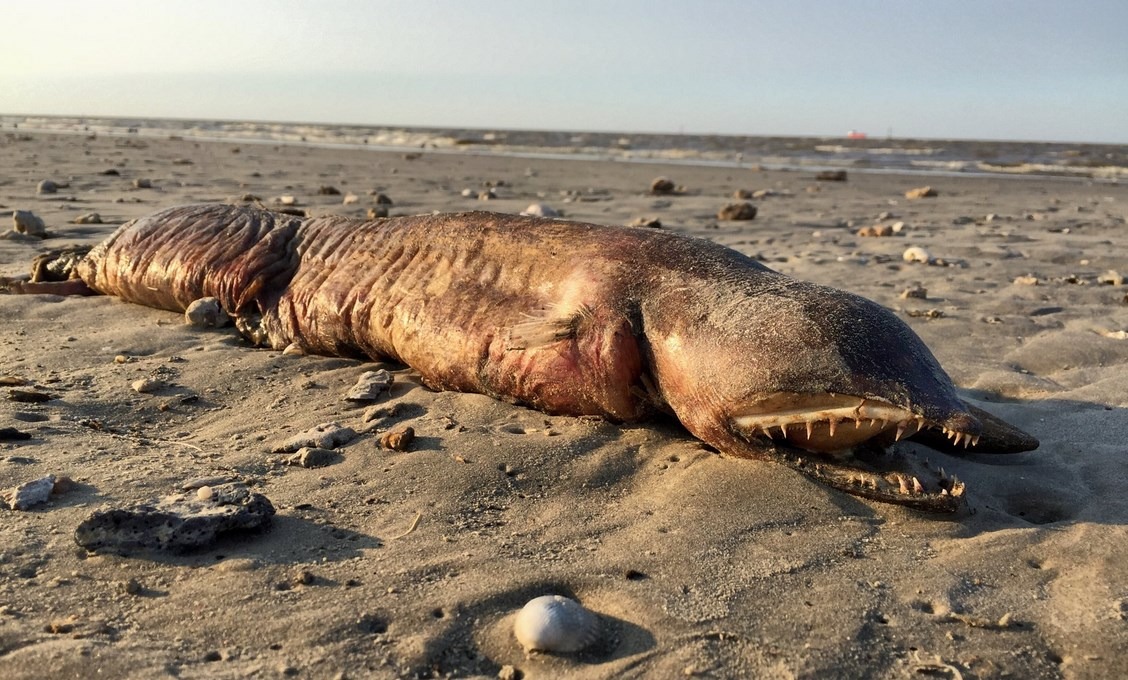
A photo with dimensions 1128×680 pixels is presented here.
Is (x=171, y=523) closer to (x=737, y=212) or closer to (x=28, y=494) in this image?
(x=28, y=494)

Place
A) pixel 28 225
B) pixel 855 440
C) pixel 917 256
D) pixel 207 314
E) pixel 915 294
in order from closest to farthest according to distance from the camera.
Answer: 1. pixel 855 440
2. pixel 207 314
3. pixel 915 294
4. pixel 28 225
5. pixel 917 256

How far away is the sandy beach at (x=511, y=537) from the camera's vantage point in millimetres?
2336

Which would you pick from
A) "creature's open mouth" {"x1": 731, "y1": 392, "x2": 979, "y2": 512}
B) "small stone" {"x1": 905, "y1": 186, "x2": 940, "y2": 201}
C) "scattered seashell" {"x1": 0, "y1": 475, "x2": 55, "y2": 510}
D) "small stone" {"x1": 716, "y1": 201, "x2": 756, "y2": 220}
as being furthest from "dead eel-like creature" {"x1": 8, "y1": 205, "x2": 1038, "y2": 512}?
"small stone" {"x1": 905, "y1": 186, "x2": 940, "y2": 201}

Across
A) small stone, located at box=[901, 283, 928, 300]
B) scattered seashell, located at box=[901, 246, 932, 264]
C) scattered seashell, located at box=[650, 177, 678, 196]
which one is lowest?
small stone, located at box=[901, 283, 928, 300]

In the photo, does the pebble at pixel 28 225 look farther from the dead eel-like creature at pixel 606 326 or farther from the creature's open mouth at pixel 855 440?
the creature's open mouth at pixel 855 440

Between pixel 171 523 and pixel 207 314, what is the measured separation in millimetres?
2893

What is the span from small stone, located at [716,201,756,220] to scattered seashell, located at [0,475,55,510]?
928 cm

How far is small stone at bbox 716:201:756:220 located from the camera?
1137 cm

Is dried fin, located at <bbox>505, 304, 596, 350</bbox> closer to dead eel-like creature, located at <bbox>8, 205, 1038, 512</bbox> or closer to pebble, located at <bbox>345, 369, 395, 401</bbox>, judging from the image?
dead eel-like creature, located at <bbox>8, 205, 1038, 512</bbox>

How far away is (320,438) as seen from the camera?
3.61 m

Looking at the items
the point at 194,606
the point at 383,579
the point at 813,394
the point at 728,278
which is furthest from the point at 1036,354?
the point at 194,606

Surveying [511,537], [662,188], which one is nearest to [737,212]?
[662,188]

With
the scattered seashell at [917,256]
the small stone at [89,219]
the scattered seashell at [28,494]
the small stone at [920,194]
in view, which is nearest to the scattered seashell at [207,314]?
the scattered seashell at [28,494]

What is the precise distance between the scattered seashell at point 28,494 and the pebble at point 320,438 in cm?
80
